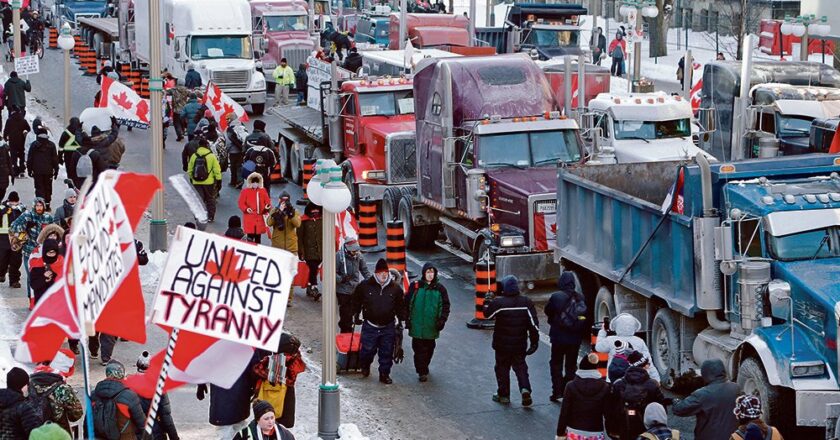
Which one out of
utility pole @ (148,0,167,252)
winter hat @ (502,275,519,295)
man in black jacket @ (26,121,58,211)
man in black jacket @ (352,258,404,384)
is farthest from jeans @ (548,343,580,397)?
man in black jacket @ (26,121,58,211)

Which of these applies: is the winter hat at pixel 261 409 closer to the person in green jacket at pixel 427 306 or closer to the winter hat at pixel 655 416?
the winter hat at pixel 655 416

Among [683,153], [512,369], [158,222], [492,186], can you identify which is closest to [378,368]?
[512,369]

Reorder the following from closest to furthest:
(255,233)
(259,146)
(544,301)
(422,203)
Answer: (544,301)
(255,233)
(422,203)
(259,146)

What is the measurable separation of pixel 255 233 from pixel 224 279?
492 inches

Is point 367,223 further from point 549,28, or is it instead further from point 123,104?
point 549,28

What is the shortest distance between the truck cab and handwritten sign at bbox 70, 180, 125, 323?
17379mm

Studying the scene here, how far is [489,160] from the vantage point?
75.5ft

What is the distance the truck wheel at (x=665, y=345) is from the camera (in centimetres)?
1697

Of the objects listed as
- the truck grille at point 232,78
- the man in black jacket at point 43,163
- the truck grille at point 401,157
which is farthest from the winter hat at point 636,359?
the truck grille at point 232,78

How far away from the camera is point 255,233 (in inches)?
920

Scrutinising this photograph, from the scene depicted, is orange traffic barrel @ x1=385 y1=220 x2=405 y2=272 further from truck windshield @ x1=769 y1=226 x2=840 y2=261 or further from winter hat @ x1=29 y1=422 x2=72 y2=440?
winter hat @ x1=29 y1=422 x2=72 y2=440

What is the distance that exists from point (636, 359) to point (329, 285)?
2.90 metres

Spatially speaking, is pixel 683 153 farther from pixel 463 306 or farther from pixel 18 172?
pixel 18 172

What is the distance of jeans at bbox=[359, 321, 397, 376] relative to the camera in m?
17.7
